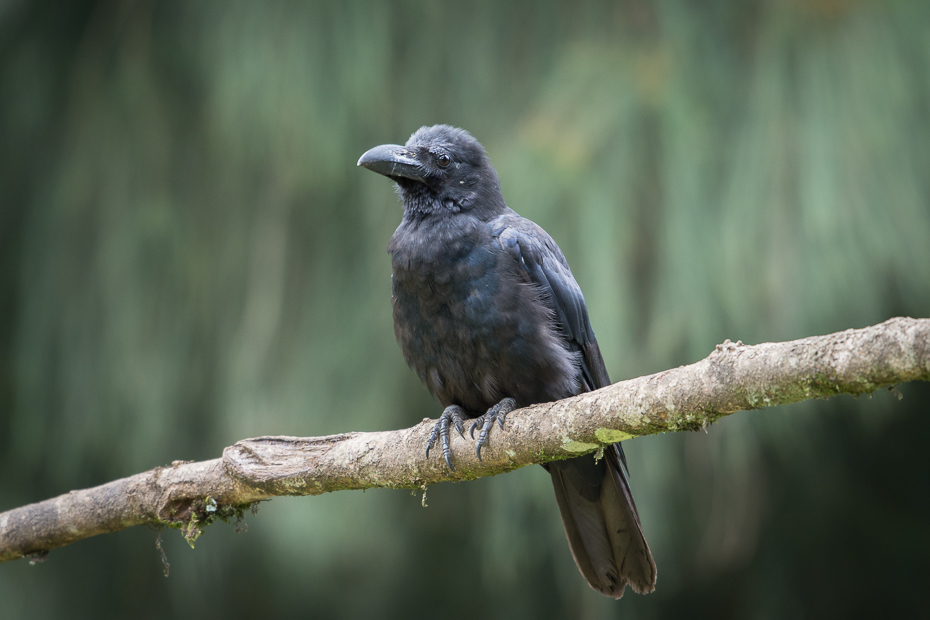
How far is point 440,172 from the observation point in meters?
3.13

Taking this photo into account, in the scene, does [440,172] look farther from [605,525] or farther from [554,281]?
[605,525]

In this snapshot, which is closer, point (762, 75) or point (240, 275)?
point (762, 75)

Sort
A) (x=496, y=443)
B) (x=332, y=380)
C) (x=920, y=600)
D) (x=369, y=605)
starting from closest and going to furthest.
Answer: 1. (x=496, y=443)
2. (x=332, y=380)
3. (x=920, y=600)
4. (x=369, y=605)

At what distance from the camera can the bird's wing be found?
9.32 feet

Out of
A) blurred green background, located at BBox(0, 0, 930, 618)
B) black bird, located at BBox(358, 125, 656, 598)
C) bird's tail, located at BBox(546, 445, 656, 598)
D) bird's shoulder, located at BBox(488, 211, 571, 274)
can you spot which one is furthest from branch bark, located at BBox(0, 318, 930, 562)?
blurred green background, located at BBox(0, 0, 930, 618)

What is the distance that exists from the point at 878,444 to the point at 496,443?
3.10m

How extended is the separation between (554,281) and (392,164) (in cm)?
78

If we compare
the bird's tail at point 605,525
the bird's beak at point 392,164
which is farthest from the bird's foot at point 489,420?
the bird's beak at point 392,164

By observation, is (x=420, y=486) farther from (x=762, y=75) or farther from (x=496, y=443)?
(x=762, y=75)

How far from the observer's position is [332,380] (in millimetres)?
4176

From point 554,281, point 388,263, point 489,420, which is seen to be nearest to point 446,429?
point 489,420

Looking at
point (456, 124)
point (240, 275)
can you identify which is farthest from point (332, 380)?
point (456, 124)

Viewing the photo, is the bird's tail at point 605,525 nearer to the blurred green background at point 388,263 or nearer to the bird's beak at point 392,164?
the blurred green background at point 388,263

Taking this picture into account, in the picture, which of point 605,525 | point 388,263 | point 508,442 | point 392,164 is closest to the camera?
point 508,442
